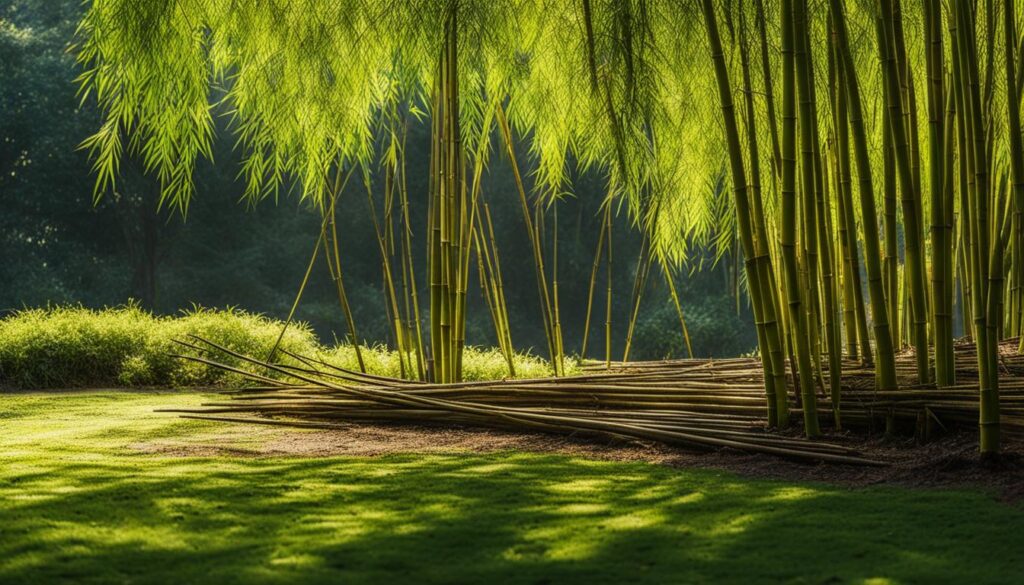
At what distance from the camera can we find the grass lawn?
1.62m

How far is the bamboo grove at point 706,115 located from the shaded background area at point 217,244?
8.90 m

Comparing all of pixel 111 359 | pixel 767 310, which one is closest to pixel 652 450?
pixel 767 310

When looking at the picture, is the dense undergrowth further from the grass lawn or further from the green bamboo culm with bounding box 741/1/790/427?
the grass lawn

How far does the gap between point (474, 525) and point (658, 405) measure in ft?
4.47

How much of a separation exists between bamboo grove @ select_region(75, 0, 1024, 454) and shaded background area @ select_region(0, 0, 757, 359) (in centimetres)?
890

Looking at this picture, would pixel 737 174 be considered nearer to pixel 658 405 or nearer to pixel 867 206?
pixel 867 206

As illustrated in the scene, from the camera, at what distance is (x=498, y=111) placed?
398cm

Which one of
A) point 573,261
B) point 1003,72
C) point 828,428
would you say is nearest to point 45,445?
point 828,428

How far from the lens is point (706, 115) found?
3883mm

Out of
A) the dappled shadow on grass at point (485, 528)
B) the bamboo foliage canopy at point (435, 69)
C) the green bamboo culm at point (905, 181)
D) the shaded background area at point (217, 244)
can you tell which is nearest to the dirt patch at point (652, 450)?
the dappled shadow on grass at point (485, 528)

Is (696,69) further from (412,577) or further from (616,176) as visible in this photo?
(412,577)

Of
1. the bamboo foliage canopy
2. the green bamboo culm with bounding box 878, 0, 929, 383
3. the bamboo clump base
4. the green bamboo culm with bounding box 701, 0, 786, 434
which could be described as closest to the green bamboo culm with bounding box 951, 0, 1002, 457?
the green bamboo culm with bounding box 878, 0, 929, 383

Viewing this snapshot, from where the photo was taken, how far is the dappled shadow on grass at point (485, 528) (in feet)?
5.30

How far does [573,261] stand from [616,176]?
13.5m
